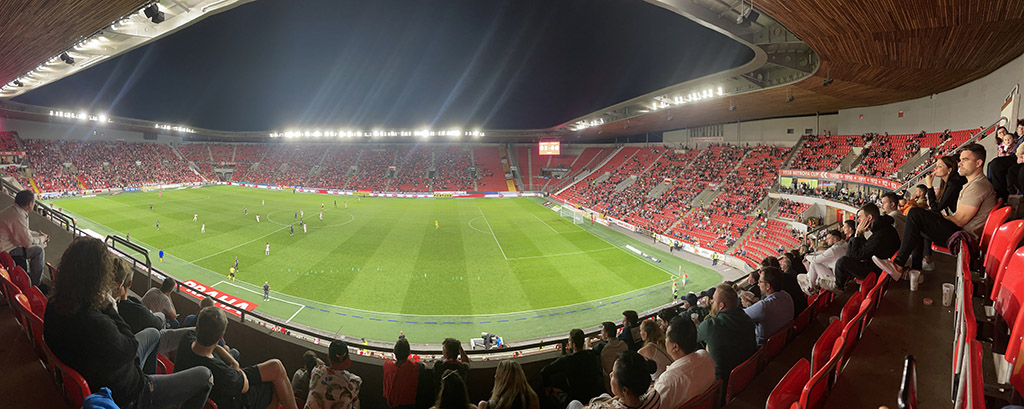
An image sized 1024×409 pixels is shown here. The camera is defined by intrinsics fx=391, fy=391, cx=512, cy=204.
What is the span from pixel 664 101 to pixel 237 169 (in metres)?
68.0

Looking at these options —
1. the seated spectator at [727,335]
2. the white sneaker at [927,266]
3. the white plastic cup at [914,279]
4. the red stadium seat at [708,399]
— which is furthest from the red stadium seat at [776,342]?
the white sneaker at [927,266]

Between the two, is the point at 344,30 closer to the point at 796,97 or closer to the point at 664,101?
the point at 664,101

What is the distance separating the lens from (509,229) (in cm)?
3322

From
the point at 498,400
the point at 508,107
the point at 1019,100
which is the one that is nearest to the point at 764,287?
the point at 498,400

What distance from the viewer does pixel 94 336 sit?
2.29 m

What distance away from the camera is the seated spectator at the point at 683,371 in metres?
2.87

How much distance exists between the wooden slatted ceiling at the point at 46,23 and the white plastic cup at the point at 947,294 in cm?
1467

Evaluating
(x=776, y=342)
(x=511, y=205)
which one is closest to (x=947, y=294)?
(x=776, y=342)

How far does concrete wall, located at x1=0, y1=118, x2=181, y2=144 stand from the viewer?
151 ft

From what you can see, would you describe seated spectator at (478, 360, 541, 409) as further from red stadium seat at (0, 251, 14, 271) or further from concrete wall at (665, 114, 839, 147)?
concrete wall at (665, 114, 839, 147)

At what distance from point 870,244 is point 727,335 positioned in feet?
9.44

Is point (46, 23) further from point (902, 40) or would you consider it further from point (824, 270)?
point (902, 40)

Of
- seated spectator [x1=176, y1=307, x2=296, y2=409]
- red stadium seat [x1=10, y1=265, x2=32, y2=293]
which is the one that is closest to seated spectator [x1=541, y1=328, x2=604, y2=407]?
seated spectator [x1=176, y1=307, x2=296, y2=409]

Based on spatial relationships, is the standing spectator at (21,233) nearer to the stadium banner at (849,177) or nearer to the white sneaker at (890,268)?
the white sneaker at (890,268)
